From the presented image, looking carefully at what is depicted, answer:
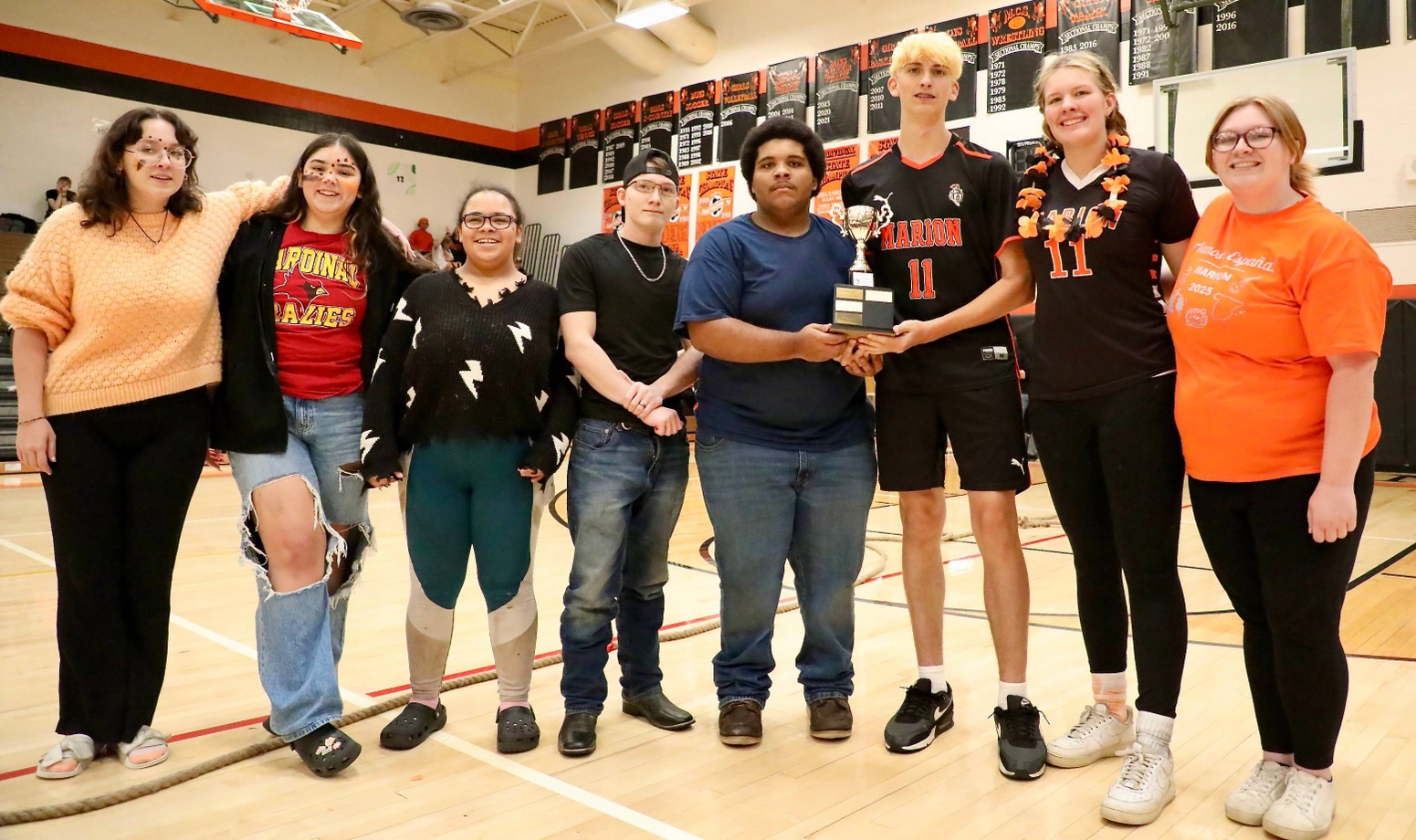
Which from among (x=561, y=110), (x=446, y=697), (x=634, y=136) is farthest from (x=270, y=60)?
(x=446, y=697)

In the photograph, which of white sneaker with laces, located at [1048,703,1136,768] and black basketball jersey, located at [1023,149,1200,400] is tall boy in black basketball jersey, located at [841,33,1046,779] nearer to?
white sneaker with laces, located at [1048,703,1136,768]

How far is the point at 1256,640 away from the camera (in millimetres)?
2207

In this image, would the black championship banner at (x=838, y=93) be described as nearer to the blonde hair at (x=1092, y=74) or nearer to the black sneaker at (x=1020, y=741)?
the blonde hair at (x=1092, y=74)

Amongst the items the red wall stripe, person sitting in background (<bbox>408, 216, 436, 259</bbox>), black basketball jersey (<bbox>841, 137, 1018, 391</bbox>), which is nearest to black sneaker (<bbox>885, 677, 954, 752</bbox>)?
black basketball jersey (<bbox>841, 137, 1018, 391</bbox>)

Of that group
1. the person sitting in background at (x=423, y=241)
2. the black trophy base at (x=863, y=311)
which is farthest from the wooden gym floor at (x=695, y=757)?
the person sitting in background at (x=423, y=241)

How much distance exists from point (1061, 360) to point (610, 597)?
4.32ft

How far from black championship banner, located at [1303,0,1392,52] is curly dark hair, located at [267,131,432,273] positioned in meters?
8.94

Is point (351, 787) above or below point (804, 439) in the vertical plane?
below

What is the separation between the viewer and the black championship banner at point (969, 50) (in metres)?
10.7

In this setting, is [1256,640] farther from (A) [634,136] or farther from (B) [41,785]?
(A) [634,136]

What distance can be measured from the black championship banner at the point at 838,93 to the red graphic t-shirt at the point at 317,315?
32.5 feet

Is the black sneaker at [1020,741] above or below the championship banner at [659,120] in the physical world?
below

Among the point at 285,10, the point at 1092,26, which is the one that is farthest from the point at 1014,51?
the point at 285,10

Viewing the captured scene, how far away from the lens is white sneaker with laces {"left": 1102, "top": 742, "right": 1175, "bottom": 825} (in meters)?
2.17
